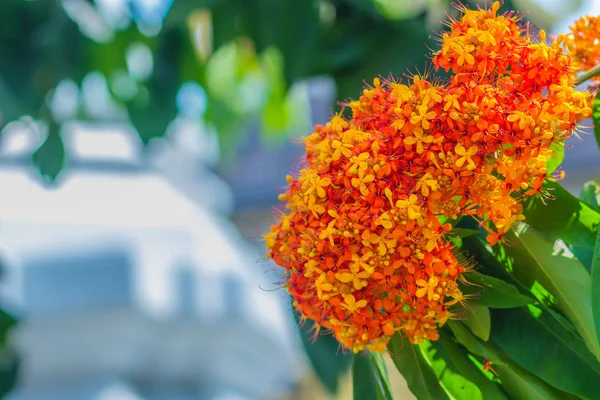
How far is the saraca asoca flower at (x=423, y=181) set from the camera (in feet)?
1.76

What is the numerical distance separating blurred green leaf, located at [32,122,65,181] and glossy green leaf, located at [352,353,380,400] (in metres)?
1.09

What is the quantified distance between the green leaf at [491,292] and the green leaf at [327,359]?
0.69m

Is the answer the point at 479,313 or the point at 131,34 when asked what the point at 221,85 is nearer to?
the point at 131,34

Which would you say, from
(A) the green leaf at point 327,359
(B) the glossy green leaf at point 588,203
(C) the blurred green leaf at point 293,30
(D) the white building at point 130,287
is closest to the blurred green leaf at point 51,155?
(C) the blurred green leaf at point 293,30

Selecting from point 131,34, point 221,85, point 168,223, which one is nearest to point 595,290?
point 131,34

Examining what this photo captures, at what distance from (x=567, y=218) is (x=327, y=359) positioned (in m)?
0.97

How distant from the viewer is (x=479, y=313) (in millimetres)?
585

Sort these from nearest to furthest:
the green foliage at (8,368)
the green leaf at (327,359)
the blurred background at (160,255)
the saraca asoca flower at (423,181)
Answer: the saraca asoca flower at (423,181)
the green leaf at (327,359)
the green foliage at (8,368)
the blurred background at (160,255)

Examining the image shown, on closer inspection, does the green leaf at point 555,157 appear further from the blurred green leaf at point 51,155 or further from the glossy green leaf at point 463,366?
the blurred green leaf at point 51,155

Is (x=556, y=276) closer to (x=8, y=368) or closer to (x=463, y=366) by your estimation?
(x=463, y=366)

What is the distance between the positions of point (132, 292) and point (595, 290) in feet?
14.3

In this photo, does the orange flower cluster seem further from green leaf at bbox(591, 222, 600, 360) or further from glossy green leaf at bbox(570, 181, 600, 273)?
green leaf at bbox(591, 222, 600, 360)

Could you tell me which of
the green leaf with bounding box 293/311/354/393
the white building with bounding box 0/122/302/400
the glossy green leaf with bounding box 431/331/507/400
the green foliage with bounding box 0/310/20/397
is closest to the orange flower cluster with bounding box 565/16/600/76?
the glossy green leaf with bounding box 431/331/507/400

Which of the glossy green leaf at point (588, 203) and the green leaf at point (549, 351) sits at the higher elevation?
the glossy green leaf at point (588, 203)
